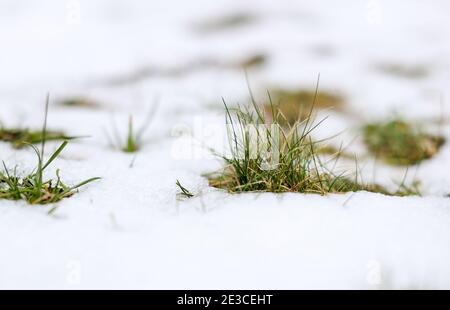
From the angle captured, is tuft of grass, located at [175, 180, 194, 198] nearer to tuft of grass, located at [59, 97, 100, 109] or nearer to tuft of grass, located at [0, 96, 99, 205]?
tuft of grass, located at [0, 96, 99, 205]

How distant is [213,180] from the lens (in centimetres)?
170

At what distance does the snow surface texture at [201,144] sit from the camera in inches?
46.2

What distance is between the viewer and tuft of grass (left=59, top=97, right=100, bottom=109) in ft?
9.45

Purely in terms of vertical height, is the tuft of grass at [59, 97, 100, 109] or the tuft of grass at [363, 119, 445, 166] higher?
the tuft of grass at [59, 97, 100, 109]

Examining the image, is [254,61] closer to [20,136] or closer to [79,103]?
[79,103]

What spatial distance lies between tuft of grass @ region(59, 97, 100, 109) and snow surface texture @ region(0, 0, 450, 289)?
0.10 m

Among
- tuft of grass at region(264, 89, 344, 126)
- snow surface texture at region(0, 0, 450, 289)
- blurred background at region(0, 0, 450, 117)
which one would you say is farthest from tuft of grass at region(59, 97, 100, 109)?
tuft of grass at region(264, 89, 344, 126)

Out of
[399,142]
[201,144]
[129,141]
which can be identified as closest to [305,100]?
[399,142]

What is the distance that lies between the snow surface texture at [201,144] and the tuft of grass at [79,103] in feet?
0.32

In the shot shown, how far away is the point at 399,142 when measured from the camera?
2.39 m

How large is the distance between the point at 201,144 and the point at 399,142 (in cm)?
108
